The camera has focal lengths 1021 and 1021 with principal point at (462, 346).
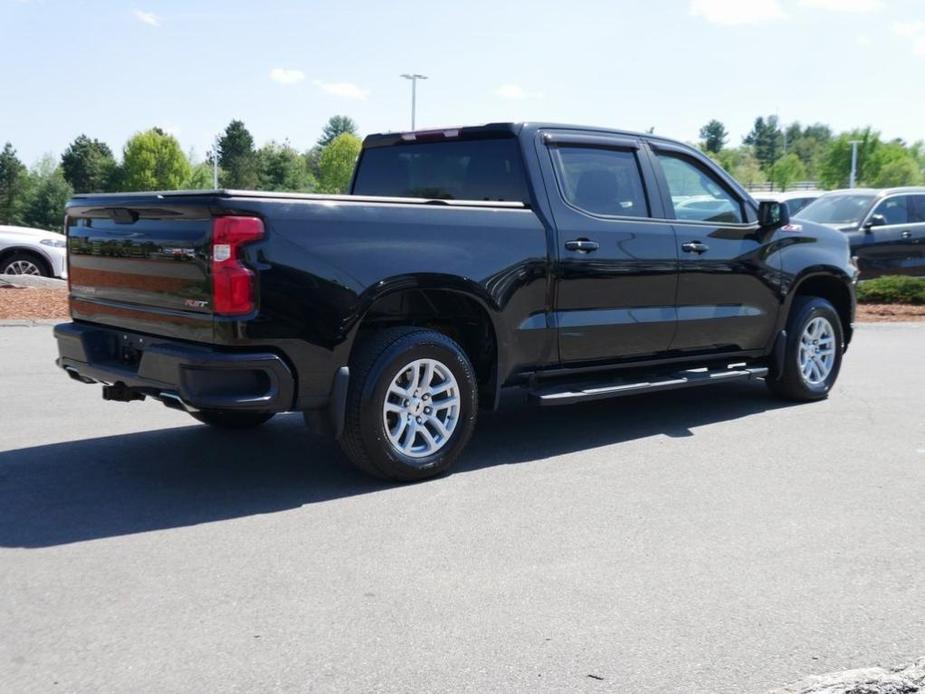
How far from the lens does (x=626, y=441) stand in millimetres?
6578

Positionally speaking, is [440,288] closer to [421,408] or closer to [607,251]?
[421,408]

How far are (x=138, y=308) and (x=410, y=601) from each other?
2407 millimetres

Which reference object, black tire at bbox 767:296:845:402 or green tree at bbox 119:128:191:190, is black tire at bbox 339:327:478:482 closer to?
black tire at bbox 767:296:845:402

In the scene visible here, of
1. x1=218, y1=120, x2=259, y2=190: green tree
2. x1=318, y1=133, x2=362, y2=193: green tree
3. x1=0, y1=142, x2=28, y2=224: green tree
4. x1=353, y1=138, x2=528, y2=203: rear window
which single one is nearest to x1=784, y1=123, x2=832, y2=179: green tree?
x1=318, y1=133, x2=362, y2=193: green tree

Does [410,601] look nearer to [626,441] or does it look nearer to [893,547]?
[893,547]

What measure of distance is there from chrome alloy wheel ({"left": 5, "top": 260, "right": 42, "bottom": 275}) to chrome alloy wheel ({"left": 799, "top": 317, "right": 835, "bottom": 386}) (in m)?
11.5

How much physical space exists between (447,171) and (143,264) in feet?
7.03

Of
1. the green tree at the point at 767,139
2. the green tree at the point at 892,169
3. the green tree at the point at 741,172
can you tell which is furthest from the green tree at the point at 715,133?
the green tree at the point at 892,169

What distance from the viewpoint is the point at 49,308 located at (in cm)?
1234

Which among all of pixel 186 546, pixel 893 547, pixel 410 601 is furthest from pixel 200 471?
pixel 893 547

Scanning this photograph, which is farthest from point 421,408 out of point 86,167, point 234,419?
point 86,167

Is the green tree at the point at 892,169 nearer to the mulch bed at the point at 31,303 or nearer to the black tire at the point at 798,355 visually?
the mulch bed at the point at 31,303

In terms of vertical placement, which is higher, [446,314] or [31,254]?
[446,314]

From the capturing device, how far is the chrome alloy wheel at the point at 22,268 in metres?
14.8
